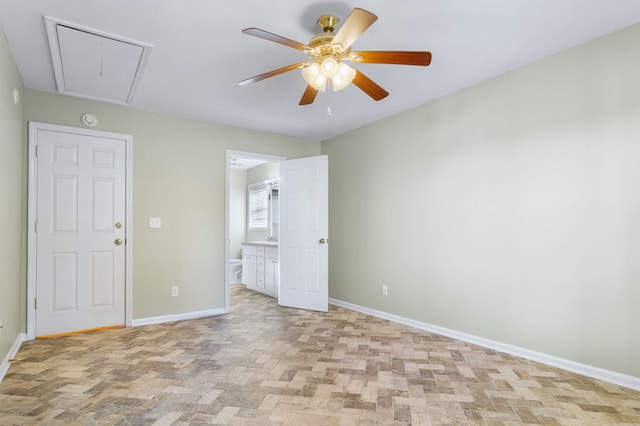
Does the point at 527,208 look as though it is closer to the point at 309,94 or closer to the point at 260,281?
the point at 309,94

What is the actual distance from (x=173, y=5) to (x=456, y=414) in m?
3.00

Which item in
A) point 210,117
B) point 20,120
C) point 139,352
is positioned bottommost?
point 139,352

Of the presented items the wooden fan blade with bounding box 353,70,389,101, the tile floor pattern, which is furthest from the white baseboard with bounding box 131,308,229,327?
the wooden fan blade with bounding box 353,70,389,101

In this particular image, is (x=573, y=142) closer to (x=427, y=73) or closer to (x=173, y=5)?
(x=427, y=73)

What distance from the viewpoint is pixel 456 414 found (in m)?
2.05

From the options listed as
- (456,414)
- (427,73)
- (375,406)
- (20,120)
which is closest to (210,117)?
(20,120)

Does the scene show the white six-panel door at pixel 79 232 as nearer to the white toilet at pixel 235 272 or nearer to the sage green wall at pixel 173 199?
the sage green wall at pixel 173 199

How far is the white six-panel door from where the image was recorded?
11.4 ft

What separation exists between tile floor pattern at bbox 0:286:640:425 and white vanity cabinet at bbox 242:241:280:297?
194cm

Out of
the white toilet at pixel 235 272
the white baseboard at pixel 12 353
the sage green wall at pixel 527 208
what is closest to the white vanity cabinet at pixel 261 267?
the white toilet at pixel 235 272

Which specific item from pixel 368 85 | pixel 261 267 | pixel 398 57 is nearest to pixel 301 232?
pixel 261 267

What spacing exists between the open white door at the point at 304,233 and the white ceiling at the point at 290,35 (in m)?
1.34

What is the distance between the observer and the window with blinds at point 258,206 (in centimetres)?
700

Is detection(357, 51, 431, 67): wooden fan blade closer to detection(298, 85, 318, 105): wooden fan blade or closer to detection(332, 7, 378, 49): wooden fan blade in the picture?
detection(332, 7, 378, 49): wooden fan blade
